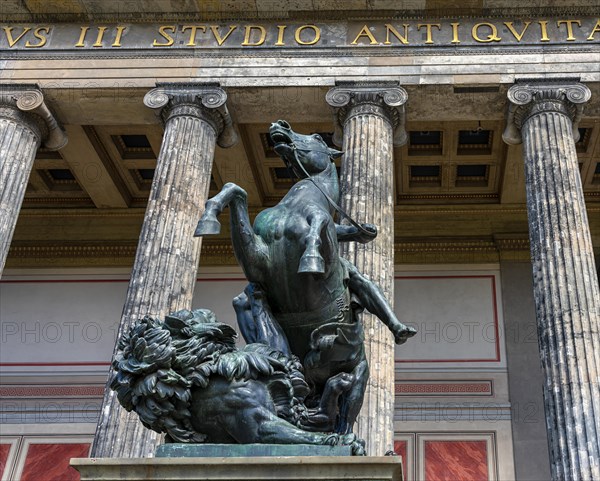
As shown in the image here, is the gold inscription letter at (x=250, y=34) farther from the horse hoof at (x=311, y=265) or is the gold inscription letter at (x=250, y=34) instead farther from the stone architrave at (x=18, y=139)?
the horse hoof at (x=311, y=265)

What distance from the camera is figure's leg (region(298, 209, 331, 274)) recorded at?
13.3 ft

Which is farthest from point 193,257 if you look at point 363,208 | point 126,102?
point 126,102

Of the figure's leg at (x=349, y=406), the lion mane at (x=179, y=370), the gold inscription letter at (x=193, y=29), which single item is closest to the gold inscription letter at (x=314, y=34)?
the gold inscription letter at (x=193, y=29)

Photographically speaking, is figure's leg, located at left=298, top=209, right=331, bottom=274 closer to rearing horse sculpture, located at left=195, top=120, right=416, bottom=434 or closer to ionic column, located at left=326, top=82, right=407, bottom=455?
rearing horse sculpture, located at left=195, top=120, right=416, bottom=434

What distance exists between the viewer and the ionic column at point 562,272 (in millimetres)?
10617

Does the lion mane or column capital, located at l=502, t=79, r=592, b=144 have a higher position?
column capital, located at l=502, t=79, r=592, b=144

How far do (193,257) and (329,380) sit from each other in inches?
350

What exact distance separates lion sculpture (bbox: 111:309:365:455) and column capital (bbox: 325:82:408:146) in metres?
10.6

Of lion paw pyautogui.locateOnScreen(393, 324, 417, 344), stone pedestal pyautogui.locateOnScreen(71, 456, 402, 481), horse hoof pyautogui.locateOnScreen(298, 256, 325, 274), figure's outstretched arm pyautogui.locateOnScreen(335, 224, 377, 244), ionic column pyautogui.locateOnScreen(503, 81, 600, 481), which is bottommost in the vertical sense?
stone pedestal pyautogui.locateOnScreen(71, 456, 402, 481)

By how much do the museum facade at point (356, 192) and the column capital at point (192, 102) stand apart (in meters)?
0.04

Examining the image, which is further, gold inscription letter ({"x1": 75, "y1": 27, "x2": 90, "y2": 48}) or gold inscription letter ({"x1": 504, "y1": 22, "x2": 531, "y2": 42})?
gold inscription letter ({"x1": 75, "y1": 27, "x2": 90, "y2": 48})

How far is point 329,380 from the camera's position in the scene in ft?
13.7

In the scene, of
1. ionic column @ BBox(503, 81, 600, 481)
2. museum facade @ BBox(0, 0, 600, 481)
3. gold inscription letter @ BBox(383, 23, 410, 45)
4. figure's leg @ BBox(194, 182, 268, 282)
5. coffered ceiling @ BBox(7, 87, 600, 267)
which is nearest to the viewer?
figure's leg @ BBox(194, 182, 268, 282)

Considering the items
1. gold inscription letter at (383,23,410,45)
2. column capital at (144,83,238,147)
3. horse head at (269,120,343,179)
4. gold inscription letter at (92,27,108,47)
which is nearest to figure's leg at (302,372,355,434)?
horse head at (269,120,343,179)
